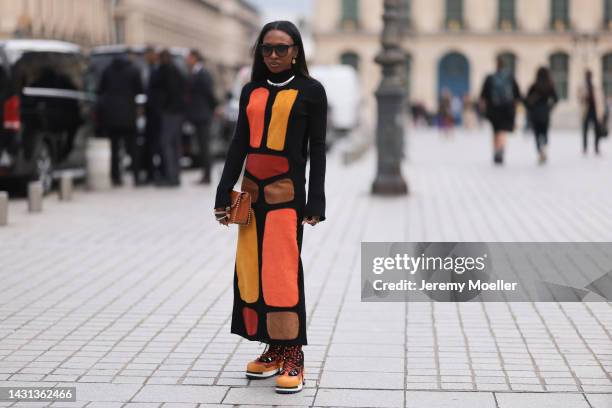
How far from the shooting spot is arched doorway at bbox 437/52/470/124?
8050 centimetres

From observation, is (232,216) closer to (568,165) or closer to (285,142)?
(285,142)

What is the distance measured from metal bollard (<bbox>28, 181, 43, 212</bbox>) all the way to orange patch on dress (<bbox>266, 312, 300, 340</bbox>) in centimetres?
866

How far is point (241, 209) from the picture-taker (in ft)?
20.4

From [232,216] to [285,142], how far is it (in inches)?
16.6

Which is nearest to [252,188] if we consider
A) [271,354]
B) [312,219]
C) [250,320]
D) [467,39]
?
[312,219]

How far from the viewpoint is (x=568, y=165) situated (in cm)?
2395

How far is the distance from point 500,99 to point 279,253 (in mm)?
17429

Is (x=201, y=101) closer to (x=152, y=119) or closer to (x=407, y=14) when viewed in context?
(x=152, y=119)

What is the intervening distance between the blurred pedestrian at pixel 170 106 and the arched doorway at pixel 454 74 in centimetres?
6312

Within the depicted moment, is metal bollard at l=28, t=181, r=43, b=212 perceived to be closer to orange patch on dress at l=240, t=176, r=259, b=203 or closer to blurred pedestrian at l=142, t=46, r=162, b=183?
blurred pedestrian at l=142, t=46, r=162, b=183

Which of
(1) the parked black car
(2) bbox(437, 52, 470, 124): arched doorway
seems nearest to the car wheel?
(1) the parked black car

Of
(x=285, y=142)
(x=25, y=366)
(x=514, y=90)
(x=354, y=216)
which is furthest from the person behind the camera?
(x=514, y=90)

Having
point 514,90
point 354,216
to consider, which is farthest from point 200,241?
point 514,90

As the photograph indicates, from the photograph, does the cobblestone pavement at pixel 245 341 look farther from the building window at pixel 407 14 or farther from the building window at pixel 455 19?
the building window at pixel 455 19
